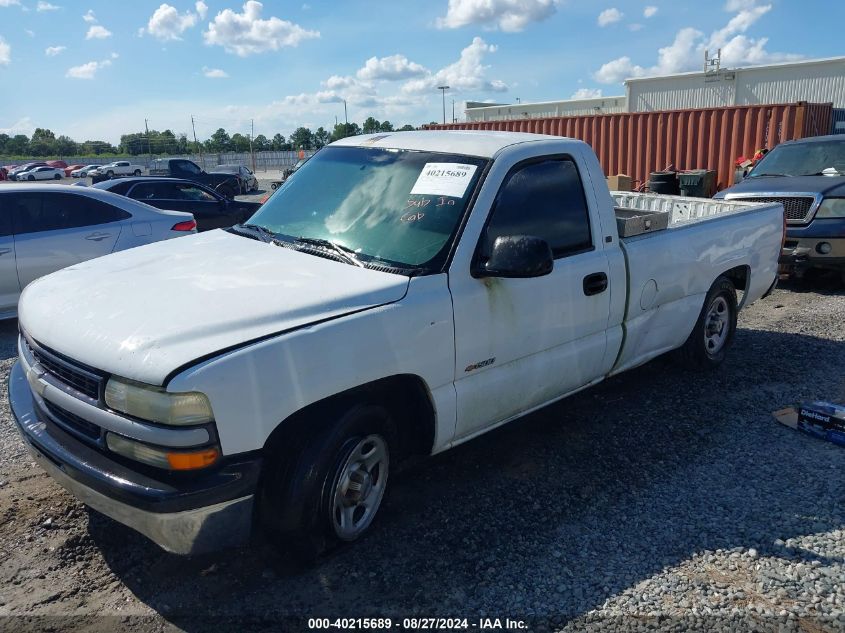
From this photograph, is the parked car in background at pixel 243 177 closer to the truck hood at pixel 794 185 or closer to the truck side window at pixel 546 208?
the truck hood at pixel 794 185

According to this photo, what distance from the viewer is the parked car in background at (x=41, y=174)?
168 ft

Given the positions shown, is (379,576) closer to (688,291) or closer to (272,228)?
(272,228)

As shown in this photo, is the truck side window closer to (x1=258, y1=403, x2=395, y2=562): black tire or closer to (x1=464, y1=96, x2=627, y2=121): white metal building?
(x1=258, y1=403, x2=395, y2=562): black tire

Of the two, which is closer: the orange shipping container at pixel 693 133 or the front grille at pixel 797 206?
the front grille at pixel 797 206

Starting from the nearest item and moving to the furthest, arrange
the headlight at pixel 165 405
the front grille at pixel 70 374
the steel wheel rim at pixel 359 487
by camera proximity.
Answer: the headlight at pixel 165 405 < the front grille at pixel 70 374 < the steel wheel rim at pixel 359 487

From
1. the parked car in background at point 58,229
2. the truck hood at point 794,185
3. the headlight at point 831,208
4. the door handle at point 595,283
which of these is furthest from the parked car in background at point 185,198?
the door handle at point 595,283

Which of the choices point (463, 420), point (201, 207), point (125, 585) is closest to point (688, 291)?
point (463, 420)

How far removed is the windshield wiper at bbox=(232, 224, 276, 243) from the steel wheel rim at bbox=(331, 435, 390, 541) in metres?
1.39

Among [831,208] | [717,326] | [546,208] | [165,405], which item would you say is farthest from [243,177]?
[165,405]

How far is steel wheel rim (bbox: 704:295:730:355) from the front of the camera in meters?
5.71

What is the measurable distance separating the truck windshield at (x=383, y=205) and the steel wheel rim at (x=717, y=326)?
2.88 m

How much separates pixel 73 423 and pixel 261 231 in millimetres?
1582

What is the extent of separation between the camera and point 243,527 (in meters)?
2.80

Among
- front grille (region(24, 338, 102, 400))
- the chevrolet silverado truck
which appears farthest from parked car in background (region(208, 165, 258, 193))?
front grille (region(24, 338, 102, 400))
